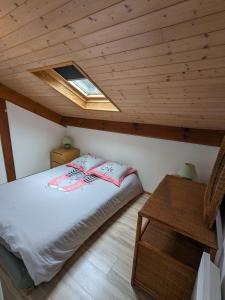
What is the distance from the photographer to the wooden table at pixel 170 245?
104 cm

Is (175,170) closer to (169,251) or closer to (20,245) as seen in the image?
(169,251)

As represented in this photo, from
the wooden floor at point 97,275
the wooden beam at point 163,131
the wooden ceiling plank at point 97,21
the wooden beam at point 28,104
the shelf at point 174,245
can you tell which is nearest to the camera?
the wooden ceiling plank at point 97,21

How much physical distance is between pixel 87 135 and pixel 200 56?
8.32 feet

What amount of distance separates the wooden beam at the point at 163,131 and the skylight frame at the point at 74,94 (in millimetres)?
448

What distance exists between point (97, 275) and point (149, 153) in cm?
166

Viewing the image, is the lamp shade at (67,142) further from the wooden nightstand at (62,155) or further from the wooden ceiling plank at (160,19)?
the wooden ceiling plank at (160,19)

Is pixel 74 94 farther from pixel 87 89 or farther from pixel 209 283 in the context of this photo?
pixel 209 283

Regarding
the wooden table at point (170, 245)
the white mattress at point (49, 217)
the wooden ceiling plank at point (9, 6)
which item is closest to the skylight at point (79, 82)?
the wooden ceiling plank at point (9, 6)

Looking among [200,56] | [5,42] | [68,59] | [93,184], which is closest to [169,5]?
[200,56]

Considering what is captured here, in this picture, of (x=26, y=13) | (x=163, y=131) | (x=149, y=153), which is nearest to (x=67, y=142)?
(x=149, y=153)

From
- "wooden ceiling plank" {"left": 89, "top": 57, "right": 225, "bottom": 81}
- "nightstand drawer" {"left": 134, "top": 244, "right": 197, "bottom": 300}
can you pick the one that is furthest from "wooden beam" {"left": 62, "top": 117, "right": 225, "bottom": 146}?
"nightstand drawer" {"left": 134, "top": 244, "right": 197, "bottom": 300}

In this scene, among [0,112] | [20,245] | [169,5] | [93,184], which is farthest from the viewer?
[0,112]

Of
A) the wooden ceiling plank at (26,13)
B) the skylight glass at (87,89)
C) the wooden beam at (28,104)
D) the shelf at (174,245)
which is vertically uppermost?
the wooden ceiling plank at (26,13)

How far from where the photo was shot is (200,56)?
96cm
